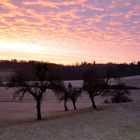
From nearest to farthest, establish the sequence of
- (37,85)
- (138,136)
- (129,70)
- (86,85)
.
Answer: (138,136) → (37,85) → (86,85) → (129,70)

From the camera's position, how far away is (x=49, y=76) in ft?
134

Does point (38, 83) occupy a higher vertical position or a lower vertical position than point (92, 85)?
higher

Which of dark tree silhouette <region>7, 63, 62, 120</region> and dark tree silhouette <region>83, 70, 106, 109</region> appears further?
dark tree silhouette <region>83, 70, 106, 109</region>

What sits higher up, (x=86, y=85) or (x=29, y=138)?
(x=86, y=85)

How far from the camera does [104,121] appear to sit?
30.9 m

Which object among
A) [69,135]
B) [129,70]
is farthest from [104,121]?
[129,70]

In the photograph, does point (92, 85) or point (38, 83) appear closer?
point (38, 83)

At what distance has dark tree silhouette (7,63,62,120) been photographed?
4038 centimetres

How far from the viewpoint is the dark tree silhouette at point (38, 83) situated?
4038 centimetres

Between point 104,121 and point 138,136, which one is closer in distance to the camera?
point 138,136

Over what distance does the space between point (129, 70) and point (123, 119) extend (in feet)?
519

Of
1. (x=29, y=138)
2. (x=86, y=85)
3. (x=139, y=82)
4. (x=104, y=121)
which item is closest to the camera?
(x=29, y=138)

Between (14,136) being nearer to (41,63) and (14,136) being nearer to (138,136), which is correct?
(138,136)

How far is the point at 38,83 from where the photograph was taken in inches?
1607
